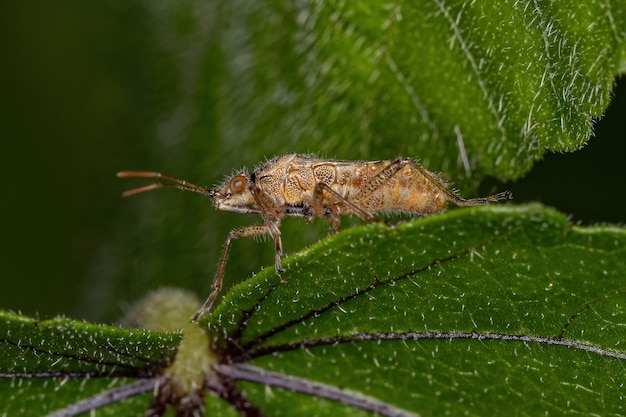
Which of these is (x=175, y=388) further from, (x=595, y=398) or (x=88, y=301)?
(x=88, y=301)

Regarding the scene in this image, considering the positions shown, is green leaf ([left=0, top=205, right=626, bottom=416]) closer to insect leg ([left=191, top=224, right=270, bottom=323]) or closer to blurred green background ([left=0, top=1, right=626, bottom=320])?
insect leg ([left=191, top=224, right=270, bottom=323])

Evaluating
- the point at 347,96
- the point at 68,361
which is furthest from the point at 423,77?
the point at 68,361

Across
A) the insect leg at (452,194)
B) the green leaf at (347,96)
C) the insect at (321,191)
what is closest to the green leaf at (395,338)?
the green leaf at (347,96)

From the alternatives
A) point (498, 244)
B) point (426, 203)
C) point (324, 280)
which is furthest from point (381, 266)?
point (426, 203)

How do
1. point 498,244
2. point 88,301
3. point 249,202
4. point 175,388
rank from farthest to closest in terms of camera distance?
point 88,301 < point 249,202 < point 175,388 < point 498,244

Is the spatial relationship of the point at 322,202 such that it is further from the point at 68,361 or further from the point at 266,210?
the point at 68,361

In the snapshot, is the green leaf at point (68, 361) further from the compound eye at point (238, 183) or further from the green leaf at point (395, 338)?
the compound eye at point (238, 183)
